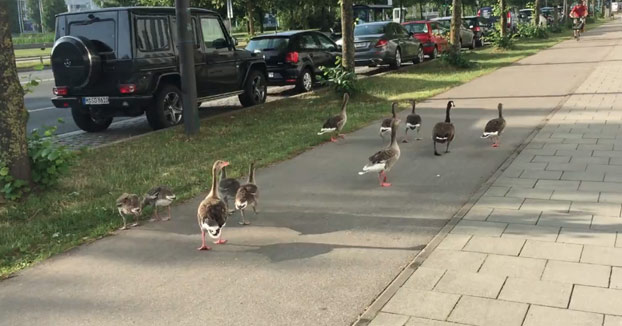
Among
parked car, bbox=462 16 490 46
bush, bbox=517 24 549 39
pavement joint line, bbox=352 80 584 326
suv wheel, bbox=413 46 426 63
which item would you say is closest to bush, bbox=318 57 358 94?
pavement joint line, bbox=352 80 584 326

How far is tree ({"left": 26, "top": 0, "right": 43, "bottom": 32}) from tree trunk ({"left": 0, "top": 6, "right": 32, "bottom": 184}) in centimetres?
10112

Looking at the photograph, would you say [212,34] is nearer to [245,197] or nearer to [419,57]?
[245,197]

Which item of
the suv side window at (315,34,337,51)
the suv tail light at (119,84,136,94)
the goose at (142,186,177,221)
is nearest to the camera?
the goose at (142,186,177,221)

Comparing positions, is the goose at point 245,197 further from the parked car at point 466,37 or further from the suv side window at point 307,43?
the parked car at point 466,37

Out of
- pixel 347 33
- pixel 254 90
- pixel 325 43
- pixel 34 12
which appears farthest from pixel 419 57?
pixel 34 12

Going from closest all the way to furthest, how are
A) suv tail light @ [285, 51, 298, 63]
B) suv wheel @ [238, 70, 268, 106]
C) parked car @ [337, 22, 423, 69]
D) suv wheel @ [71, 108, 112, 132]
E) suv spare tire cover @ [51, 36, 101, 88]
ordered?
suv spare tire cover @ [51, 36, 101, 88] < suv wheel @ [71, 108, 112, 132] < suv wheel @ [238, 70, 268, 106] < suv tail light @ [285, 51, 298, 63] < parked car @ [337, 22, 423, 69]

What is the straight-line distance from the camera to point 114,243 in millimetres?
5465

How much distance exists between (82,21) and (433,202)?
307 inches

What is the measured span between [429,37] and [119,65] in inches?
706

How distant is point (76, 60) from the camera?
34.2 ft

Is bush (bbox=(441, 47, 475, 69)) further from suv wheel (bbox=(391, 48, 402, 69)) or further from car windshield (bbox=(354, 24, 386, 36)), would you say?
car windshield (bbox=(354, 24, 386, 36))

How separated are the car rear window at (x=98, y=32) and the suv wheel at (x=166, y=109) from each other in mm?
1265

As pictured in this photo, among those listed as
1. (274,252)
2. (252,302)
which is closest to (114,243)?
(274,252)

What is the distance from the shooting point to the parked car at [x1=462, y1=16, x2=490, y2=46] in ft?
108
